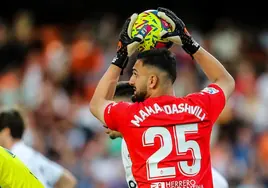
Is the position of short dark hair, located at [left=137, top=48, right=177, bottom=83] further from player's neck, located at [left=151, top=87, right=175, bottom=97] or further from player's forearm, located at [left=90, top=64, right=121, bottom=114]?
player's forearm, located at [left=90, top=64, right=121, bottom=114]

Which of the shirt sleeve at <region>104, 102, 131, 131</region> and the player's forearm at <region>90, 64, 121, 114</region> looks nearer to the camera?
the shirt sleeve at <region>104, 102, 131, 131</region>

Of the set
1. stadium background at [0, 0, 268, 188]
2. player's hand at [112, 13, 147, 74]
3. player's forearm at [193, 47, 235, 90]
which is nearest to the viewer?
player's hand at [112, 13, 147, 74]

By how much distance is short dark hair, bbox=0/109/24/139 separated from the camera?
7414 mm

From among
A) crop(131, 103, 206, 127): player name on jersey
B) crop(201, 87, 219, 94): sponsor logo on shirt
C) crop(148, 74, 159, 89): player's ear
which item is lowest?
crop(131, 103, 206, 127): player name on jersey

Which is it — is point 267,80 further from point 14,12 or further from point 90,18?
point 14,12

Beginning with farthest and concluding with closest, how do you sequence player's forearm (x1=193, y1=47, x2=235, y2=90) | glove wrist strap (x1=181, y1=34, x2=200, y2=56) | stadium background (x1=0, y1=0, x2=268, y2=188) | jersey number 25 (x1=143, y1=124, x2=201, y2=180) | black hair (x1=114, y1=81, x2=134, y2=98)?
stadium background (x1=0, y1=0, x2=268, y2=188), black hair (x1=114, y1=81, x2=134, y2=98), player's forearm (x1=193, y1=47, x2=235, y2=90), glove wrist strap (x1=181, y1=34, x2=200, y2=56), jersey number 25 (x1=143, y1=124, x2=201, y2=180)

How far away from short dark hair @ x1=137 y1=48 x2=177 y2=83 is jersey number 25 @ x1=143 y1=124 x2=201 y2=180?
0.36m

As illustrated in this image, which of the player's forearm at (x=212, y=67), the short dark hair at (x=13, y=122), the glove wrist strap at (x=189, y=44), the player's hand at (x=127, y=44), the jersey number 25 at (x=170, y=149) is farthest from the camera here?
the short dark hair at (x=13, y=122)

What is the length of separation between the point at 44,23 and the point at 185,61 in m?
3.62

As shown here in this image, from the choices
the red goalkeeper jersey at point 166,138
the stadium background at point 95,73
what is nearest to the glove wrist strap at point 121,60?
the red goalkeeper jersey at point 166,138

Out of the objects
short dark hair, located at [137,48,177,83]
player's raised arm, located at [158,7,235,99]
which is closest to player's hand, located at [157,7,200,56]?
player's raised arm, located at [158,7,235,99]

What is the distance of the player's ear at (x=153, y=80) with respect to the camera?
5977 mm

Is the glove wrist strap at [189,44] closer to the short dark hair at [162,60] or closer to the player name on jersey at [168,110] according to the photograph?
the short dark hair at [162,60]

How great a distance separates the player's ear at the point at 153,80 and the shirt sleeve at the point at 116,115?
0.66 ft
